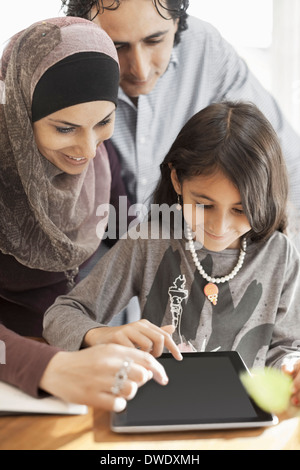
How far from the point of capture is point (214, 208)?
1.07 meters

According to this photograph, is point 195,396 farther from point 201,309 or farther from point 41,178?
point 41,178

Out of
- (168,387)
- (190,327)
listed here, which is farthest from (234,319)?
(168,387)

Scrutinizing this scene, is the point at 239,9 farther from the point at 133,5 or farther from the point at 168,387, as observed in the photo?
the point at 168,387

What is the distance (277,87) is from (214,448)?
885mm

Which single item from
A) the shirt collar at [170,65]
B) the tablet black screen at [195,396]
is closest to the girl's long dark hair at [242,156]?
the shirt collar at [170,65]

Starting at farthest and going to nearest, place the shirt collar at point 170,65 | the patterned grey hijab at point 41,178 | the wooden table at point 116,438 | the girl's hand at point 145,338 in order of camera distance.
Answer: the shirt collar at point 170,65
the patterned grey hijab at point 41,178
the girl's hand at point 145,338
the wooden table at point 116,438

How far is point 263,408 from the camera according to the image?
0.79 metres

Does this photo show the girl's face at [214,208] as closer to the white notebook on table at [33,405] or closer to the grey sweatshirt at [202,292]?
the grey sweatshirt at [202,292]

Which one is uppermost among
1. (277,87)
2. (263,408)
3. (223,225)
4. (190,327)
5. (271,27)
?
(271,27)

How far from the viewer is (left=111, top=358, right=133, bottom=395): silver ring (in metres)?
0.77

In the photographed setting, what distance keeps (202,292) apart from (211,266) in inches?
2.5

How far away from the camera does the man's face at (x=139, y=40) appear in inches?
42.3

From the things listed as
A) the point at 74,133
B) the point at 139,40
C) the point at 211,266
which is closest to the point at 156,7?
the point at 139,40
